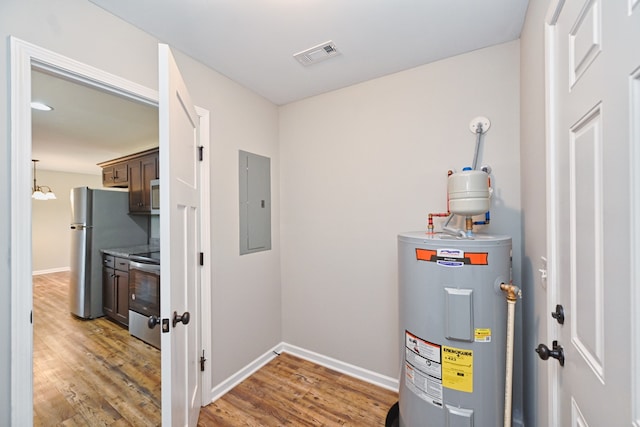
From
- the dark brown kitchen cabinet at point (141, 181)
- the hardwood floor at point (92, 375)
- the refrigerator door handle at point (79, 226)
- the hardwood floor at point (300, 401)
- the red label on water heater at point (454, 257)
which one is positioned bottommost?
the hardwood floor at point (92, 375)

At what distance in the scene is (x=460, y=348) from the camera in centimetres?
122

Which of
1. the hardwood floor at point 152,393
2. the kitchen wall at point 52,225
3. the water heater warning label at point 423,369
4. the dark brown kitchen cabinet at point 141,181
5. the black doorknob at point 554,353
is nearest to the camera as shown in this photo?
the black doorknob at point 554,353

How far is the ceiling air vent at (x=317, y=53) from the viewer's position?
1675 millimetres

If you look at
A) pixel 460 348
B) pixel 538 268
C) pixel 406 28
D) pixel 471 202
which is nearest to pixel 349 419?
pixel 460 348

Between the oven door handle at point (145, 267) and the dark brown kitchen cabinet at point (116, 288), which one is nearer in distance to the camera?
the oven door handle at point (145, 267)

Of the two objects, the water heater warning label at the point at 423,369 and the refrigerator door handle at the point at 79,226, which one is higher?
the refrigerator door handle at the point at 79,226

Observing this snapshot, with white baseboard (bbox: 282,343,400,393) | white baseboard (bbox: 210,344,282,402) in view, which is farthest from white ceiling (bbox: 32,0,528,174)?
white baseboard (bbox: 282,343,400,393)

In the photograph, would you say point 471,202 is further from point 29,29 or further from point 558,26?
point 29,29

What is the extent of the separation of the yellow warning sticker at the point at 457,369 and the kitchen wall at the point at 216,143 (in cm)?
158

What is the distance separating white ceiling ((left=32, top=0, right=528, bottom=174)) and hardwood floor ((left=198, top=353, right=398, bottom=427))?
7.41 ft

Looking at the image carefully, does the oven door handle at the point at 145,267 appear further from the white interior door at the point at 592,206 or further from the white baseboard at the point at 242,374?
the white interior door at the point at 592,206

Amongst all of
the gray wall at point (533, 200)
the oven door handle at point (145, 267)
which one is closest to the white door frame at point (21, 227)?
the oven door handle at point (145, 267)

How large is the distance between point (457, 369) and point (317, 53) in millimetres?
2034

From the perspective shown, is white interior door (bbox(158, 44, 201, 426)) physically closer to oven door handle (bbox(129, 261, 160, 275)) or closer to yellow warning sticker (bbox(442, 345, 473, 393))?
yellow warning sticker (bbox(442, 345, 473, 393))
